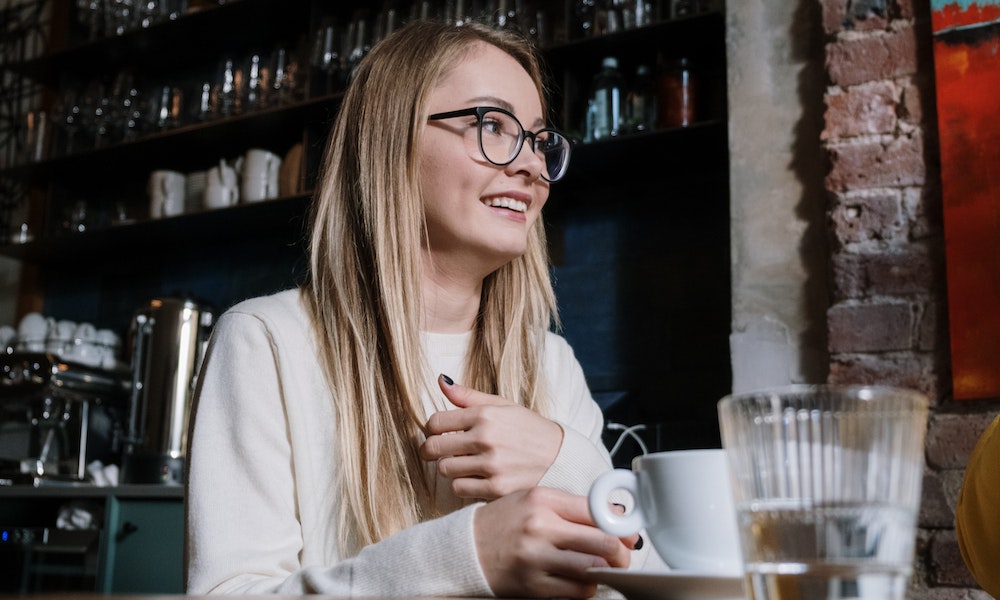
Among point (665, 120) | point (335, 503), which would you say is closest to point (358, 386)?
point (335, 503)

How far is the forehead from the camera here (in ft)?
4.11

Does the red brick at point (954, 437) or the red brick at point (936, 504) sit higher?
the red brick at point (954, 437)

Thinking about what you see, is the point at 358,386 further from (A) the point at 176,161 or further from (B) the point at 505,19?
(A) the point at 176,161

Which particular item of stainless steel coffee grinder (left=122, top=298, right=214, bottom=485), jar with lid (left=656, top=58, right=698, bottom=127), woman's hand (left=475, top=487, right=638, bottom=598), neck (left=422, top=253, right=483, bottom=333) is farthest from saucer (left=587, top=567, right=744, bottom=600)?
stainless steel coffee grinder (left=122, top=298, right=214, bottom=485)

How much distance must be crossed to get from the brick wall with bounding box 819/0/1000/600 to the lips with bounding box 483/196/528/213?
30.1 inches

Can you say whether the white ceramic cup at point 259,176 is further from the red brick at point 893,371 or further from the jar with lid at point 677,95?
the red brick at point 893,371

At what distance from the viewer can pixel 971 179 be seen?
1631 millimetres

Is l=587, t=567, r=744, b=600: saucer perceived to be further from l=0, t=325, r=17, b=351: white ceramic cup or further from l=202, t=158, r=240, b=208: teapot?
l=0, t=325, r=17, b=351: white ceramic cup

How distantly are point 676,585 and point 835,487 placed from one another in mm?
136

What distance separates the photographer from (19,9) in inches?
144

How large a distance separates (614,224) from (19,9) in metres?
2.64

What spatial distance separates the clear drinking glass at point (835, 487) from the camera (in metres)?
0.32

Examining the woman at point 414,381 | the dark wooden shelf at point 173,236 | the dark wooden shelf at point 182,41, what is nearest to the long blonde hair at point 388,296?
the woman at point 414,381

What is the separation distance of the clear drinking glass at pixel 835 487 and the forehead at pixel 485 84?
977mm
